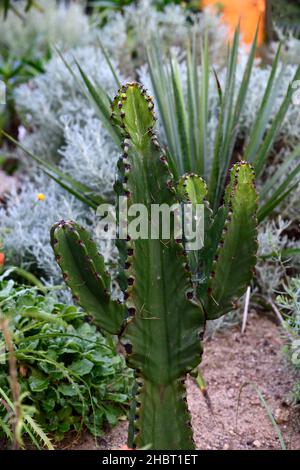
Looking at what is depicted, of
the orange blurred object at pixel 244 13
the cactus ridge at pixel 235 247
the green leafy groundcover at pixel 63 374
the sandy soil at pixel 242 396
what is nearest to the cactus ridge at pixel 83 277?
the cactus ridge at pixel 235 247

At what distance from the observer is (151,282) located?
61.4 inches

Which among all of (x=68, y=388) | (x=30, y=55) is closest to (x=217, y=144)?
(x=68, y=388)

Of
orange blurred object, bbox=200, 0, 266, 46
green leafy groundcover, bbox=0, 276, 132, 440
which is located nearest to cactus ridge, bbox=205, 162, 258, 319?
green leafy groundcover, bbox=0, 276, 132, 440

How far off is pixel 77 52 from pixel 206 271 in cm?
296

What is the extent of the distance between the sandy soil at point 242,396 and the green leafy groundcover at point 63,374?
87 mm

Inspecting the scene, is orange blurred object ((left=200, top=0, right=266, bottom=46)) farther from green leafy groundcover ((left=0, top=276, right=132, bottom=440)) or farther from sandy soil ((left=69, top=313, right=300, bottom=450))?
green leafy groundcover ((left=0, top=276, right=132, bottom=440))

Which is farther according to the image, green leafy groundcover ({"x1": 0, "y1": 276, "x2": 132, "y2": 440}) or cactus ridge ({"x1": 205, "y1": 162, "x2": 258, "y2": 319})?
green leafy groundcover ({"x1": 0, "y1": 276, "x2": 132, "y2": 440})

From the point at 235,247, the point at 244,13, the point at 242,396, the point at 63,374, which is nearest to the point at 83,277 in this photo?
the point at 235,247

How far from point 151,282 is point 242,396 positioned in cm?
96

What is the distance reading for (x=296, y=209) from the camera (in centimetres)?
319

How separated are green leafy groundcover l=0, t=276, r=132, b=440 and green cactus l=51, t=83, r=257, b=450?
42 centimetres

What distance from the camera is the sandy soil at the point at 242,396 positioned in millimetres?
2121

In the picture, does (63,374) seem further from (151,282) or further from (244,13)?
(244,13)

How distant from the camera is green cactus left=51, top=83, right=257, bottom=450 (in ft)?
5.08
